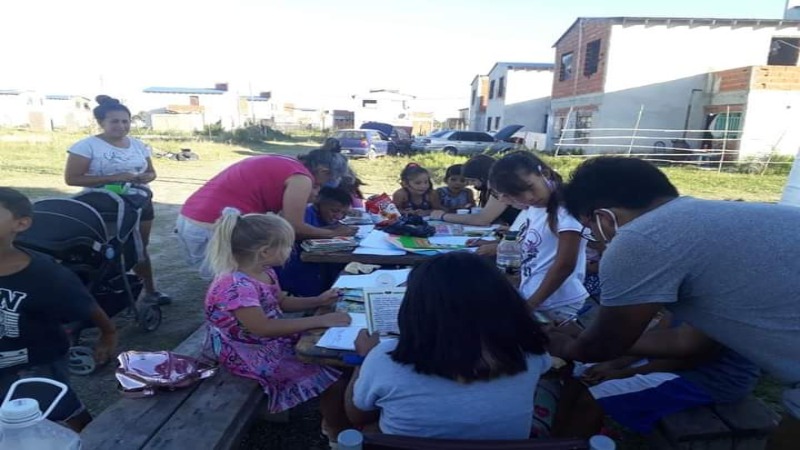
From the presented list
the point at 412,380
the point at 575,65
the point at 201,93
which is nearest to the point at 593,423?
the point at 412,380

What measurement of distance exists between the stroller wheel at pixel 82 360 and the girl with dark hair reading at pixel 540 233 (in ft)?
8.66

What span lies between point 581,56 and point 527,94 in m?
7.28

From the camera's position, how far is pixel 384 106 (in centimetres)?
4881

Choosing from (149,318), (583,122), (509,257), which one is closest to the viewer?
(509,257)

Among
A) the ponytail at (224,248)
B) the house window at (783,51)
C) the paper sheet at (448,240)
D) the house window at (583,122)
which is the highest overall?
the house window at (783,51)

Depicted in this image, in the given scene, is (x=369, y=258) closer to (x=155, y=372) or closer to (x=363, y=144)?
(x=155, y=372)

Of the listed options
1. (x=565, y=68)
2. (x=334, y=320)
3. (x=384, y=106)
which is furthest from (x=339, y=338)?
(x=384, y=106)

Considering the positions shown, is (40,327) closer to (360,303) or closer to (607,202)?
(360,303)

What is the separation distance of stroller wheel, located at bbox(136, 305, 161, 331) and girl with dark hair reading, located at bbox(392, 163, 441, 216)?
7.62ft

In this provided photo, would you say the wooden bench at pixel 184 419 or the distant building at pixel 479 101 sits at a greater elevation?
the distant building at pixel 479 101

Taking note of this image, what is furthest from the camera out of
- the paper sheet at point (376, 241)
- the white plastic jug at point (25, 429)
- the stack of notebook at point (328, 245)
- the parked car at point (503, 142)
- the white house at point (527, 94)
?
the white house at point (527, 94)

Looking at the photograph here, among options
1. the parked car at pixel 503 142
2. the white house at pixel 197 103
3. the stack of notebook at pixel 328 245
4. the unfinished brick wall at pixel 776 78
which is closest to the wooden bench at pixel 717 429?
the stack of notebook at pixel 328 245

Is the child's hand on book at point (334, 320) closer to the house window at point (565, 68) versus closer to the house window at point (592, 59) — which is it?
the house window at point (592, 59)

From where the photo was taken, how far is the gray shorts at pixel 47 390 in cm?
203
